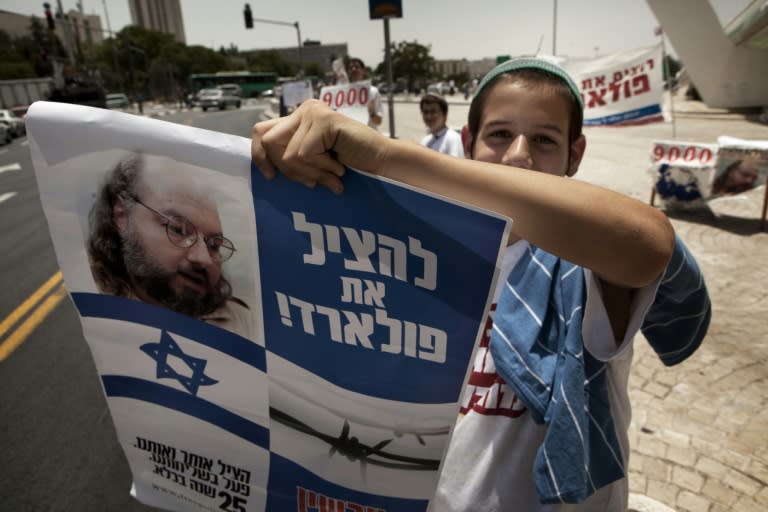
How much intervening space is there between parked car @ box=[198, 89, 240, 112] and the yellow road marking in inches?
1601

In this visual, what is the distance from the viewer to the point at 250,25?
27.8m

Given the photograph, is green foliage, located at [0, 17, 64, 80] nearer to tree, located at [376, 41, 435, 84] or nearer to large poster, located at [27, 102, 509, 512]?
tree, located at [376, 41, 435, 84]

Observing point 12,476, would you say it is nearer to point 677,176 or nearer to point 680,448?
point 680,448

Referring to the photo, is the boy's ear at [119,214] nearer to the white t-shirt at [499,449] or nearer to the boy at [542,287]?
the boy at [542,287]

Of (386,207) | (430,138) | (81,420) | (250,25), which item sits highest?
(250,25)

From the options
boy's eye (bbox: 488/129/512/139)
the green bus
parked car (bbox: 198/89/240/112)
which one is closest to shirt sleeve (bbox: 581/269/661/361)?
boy's eye (bbox: 488/129/512/139)

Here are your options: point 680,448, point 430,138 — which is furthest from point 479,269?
point 430,138

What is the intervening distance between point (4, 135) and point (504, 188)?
26.9 metres

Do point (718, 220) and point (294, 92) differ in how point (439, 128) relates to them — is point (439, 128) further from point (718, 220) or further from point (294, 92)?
point (294, 92)

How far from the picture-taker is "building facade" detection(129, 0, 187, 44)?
393 ft

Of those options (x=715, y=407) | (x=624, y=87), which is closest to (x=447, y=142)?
(x=715, y=407)

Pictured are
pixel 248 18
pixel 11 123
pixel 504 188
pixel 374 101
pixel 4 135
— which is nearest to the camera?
pixel 504 188

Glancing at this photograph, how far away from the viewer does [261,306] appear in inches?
38.1

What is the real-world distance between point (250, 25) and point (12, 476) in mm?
29606
